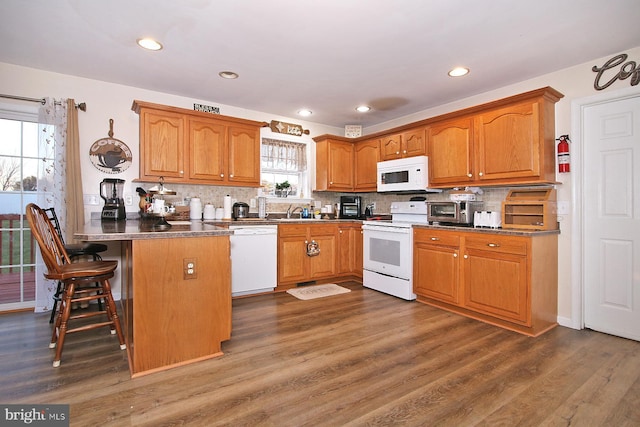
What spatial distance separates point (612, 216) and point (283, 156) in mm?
3834

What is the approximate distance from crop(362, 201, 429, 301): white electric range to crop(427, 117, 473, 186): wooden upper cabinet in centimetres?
41

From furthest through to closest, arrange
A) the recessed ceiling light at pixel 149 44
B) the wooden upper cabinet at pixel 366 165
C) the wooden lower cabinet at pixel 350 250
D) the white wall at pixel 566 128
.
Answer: the wooden upper cabinet at pixel 366 165, the wooden lower cabinet at pixel 350 250, the white wall at pixel 566 128, the recessed ceiling light at pixel 149 44

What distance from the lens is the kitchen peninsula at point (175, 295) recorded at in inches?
78.5

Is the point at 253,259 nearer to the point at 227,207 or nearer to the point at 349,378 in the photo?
the point at 227,207

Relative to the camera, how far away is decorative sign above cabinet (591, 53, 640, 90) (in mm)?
2611

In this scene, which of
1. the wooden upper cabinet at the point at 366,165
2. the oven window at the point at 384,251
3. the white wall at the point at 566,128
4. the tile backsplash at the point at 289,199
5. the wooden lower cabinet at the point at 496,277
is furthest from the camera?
the wooden upper cabinet at the point at 366,165

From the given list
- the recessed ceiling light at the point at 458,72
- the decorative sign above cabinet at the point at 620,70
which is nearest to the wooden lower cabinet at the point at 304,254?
the recessed ceiling light at the point at 458,72

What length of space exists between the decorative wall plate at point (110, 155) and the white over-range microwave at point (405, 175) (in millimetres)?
3138

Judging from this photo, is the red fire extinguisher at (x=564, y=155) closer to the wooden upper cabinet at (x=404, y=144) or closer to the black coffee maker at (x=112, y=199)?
the wooden upper cabinet at (x=404, y=144)

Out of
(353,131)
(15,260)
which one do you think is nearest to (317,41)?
(353,131)

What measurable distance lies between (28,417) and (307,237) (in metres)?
3.02

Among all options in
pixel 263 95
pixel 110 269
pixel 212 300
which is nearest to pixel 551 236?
pixel 212 300

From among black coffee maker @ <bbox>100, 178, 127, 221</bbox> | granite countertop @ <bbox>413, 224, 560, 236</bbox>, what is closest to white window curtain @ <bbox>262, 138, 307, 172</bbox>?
black coffee maker @ <bbox>100, 178, 127, 221</bbox>

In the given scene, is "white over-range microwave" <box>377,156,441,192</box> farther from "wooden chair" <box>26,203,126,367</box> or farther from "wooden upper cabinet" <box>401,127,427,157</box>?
"wooden chair" <box>26,203,126,367</box>
